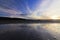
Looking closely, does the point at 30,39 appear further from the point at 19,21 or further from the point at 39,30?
the point at 19,21

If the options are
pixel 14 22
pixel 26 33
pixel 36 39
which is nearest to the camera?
pixel 36 39

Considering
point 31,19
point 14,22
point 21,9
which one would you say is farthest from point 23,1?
point 14,22

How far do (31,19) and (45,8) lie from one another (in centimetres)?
22

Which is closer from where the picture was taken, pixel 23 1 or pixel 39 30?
pixel 23 1

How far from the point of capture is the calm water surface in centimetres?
135

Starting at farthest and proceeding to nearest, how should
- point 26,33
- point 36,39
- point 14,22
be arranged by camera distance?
point 14,22 < point 26,33 < point 36,39

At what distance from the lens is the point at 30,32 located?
4.61ft

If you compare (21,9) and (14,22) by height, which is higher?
(21,9)

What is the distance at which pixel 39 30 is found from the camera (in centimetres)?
145

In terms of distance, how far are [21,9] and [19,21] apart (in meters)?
0.24

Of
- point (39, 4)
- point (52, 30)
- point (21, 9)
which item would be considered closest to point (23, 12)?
point (21, 9)

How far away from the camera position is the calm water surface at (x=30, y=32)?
135cm

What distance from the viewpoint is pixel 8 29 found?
1384mm

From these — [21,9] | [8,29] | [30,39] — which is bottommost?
[30,39]
